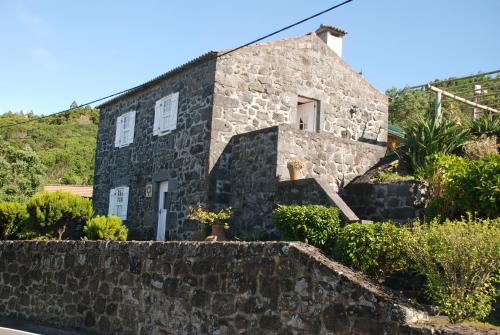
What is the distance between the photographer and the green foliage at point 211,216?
13.1 meters

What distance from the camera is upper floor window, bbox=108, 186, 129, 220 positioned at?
17828 millimetres

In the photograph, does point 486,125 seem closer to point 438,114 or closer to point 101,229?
point 438,114

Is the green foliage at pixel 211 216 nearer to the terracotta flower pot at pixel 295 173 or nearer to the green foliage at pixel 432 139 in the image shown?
the terracotta flower pot at pixel 295 173

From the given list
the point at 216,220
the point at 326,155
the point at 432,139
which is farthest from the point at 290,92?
the point at 432,139

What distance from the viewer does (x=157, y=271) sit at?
836cm

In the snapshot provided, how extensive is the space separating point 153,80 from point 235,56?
345 cm

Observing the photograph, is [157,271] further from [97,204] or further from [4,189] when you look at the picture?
[4,189]

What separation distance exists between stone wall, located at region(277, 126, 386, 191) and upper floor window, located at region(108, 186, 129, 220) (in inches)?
286

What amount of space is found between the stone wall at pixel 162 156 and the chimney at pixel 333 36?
4660 mm

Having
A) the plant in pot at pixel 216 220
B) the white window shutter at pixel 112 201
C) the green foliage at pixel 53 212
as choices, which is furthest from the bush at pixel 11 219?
the plant in pot at pixel 216 220

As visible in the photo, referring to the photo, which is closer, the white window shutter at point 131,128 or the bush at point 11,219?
the bush at point 11,219

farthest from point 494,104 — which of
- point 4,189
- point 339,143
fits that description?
point 4,189

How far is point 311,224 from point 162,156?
763cm

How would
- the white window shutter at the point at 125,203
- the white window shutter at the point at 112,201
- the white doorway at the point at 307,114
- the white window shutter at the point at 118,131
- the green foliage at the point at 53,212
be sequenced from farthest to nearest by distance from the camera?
1. the white window shutter at the point at 118,131
2. the white window shutter at the point at 112,201
3. the white window shutter at the point at 125,203
4. the white doorway at the point at 307,114
5. the green foliage at the point at 53,212
